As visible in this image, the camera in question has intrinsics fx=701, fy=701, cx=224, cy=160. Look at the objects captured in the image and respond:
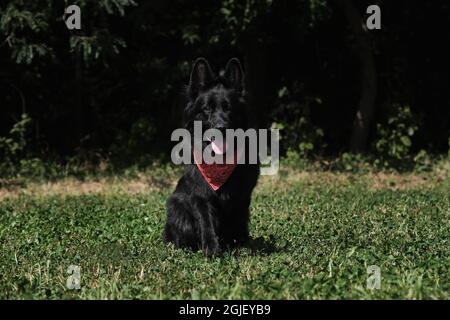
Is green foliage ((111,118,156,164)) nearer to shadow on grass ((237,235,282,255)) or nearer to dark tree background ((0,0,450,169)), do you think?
dark tree background ((0,0,450,169))

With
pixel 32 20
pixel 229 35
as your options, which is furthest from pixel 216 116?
pixel 229 35

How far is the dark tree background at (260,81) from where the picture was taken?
1600 centimetres

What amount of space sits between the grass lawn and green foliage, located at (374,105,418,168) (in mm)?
3179

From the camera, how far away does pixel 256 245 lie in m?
7.30

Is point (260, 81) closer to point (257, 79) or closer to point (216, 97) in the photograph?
point (257, 79)

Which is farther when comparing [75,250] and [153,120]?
[153,120]

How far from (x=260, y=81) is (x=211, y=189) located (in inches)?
407

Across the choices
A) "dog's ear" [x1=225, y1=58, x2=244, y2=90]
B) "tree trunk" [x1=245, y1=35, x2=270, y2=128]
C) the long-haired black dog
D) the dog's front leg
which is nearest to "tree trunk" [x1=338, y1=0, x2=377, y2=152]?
"tree trunk" [x1=245, y1=35, x2=270, y2=128]

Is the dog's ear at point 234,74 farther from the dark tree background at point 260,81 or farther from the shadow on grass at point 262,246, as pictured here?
the dark tree background at point 260,81

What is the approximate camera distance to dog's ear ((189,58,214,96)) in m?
7.16

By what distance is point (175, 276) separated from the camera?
5801 millimetres

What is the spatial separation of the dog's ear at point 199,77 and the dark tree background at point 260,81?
8021mm

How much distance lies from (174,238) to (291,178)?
626 cm

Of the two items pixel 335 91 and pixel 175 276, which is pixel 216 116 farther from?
pixel 335 91
